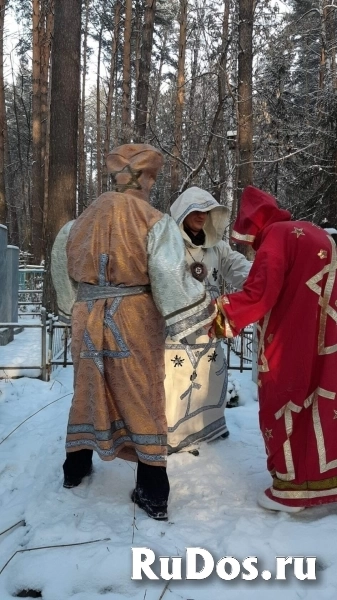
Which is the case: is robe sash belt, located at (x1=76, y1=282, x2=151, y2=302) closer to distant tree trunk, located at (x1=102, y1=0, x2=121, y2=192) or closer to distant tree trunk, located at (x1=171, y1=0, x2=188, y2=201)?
distant tree trunk, located at (x1=171, y1=0, x2=188, y2=201)

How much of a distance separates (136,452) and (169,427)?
30.0 inches

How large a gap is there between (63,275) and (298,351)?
4.57 feet

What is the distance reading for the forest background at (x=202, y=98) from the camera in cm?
757

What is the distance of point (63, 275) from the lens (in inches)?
121

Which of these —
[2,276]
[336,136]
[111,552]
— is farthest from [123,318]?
[336,136]

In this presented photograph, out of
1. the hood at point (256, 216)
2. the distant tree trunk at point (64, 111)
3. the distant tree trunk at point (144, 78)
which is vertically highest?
the distant tree trunk at point (144, 78)

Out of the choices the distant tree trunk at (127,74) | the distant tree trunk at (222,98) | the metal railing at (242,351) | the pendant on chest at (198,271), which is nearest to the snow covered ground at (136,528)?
the pendant on chest at (198,271)

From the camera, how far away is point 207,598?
2.08m

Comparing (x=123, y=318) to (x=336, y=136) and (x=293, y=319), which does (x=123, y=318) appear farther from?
(x=336, y=136)

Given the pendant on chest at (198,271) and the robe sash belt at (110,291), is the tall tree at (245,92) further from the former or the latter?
the robe sash belt at (110,291)

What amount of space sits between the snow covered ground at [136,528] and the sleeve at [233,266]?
1190 millimetres

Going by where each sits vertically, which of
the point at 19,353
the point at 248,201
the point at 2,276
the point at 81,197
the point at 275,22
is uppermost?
the point at 275,22

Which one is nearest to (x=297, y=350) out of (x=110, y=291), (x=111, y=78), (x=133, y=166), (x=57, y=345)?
(x=110, y=291)

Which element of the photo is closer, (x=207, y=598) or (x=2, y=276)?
(x=207, y=598)
